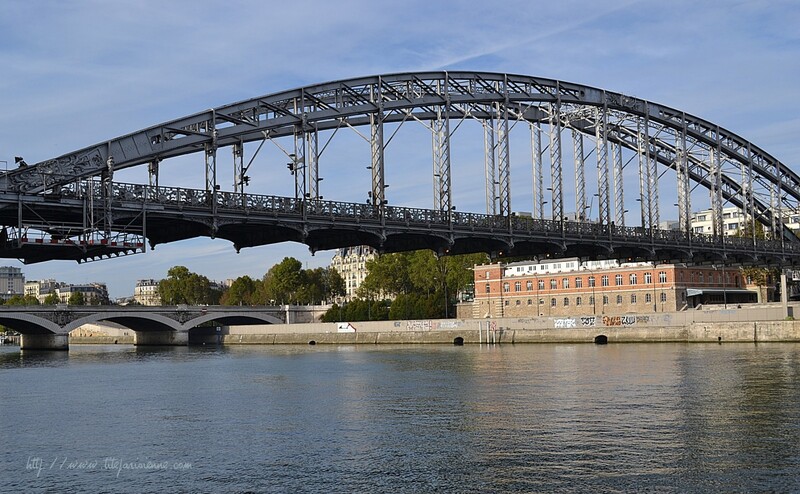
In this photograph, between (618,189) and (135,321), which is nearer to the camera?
(618,189)

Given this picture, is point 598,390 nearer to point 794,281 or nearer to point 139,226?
point 139,226

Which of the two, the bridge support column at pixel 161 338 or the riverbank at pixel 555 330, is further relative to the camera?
the bridge support column at pixel 161 338

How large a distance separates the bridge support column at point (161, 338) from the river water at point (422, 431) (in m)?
77.2

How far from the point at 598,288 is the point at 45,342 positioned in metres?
70.3

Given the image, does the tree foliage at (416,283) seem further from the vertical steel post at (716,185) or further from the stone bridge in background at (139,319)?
the vertical steel post at (716,185)

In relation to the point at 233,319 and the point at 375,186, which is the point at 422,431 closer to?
the point at 375,186

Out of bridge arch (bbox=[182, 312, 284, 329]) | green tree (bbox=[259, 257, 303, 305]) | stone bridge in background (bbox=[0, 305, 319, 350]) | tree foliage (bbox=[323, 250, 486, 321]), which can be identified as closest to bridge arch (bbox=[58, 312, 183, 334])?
stone bridge in background (bbox=[0, 305, 319, 350])

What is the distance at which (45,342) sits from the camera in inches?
4877

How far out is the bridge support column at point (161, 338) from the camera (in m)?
135

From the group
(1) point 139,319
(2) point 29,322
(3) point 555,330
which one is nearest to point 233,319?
(1) point 139,319

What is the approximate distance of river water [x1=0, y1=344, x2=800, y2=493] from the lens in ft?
82.8

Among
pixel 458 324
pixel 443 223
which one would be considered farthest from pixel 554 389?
pixel 458 324

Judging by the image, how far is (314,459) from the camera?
28219mm

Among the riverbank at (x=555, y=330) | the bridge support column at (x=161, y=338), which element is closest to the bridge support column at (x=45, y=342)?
the bridge support column at (x=161, y=338)
